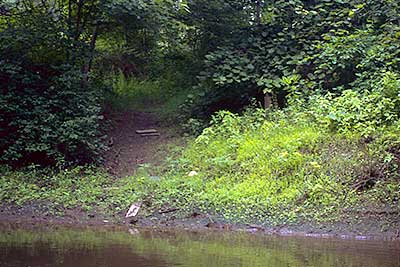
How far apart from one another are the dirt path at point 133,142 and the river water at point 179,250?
11.6 ft

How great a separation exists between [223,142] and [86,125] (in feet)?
8.80

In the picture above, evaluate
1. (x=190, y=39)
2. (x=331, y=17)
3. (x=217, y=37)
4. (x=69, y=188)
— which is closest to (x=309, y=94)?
(x=331, y=17)

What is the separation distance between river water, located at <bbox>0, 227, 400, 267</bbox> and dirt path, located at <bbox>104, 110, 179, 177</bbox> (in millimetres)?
3541

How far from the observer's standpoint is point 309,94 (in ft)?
36.7

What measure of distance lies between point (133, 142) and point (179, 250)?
661cm

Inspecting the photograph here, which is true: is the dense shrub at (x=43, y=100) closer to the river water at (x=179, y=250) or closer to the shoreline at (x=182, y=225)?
the shoreline at (x=182, y=225)

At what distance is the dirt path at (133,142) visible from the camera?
11.3 meters

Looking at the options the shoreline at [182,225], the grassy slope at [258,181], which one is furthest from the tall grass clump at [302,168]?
the shoreline at [182,225]

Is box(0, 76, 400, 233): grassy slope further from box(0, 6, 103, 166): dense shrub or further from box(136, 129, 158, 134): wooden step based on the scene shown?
box(136, 129, 158, 134): wooden step

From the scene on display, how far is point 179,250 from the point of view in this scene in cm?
627

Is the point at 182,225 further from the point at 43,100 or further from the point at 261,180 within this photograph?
the point at 43,100

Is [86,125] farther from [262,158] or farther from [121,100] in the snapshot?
[121,100]

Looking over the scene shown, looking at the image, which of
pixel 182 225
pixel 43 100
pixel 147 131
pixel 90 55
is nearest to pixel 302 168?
pixel 182 225

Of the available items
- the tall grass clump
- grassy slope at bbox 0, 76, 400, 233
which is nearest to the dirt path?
grassy slope at bbox 0, 76, 400, 233
